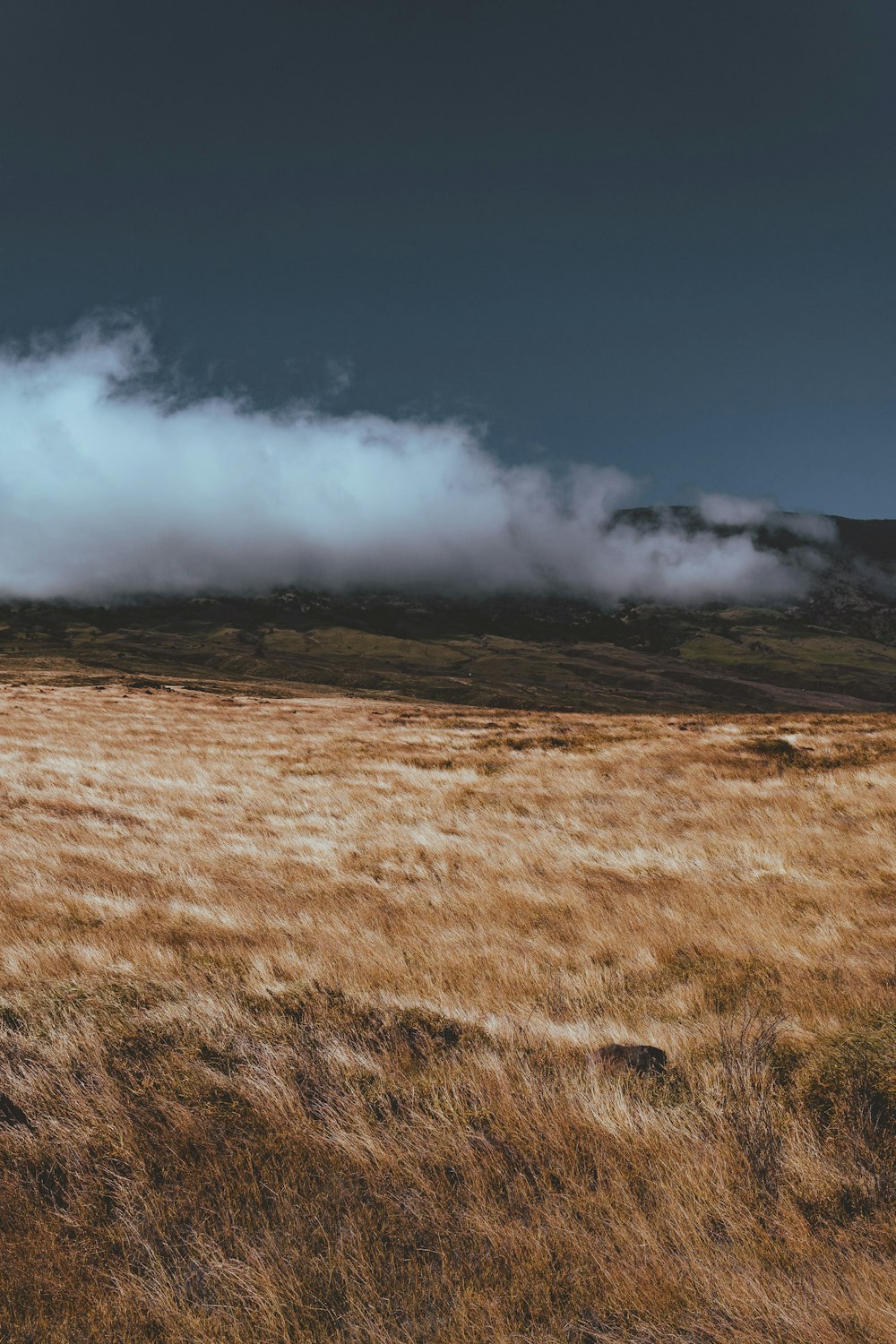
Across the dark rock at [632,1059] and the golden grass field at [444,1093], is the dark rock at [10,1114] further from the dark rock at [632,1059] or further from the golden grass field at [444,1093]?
the dark rock at [632,1059]

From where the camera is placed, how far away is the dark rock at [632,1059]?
4.64 m

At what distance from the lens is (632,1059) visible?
470cm

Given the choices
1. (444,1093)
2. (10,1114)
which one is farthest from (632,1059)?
(10,1114)

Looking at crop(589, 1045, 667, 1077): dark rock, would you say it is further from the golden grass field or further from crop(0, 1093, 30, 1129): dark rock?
crop(0, 1093, 30, 1129): dark rock

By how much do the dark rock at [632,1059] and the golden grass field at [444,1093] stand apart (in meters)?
0.14

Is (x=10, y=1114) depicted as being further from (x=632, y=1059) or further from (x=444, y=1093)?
(x=632, y=1059)

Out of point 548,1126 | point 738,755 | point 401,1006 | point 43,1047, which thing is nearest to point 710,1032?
point 548,1126

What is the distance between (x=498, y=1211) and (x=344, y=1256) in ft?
2.56

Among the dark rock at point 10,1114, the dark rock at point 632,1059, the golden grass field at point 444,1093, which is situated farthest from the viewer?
the dark rock at point 632,1059

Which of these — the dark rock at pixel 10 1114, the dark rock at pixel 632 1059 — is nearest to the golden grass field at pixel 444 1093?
the dark rock at pixel 10 1114

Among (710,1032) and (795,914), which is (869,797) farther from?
(710,1032)

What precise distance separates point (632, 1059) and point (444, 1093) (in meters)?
1.49

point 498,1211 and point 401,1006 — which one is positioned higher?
point 498,1211

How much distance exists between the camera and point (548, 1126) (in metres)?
3.87
